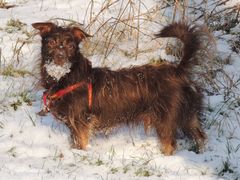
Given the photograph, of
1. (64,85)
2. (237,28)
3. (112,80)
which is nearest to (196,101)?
(112,80)

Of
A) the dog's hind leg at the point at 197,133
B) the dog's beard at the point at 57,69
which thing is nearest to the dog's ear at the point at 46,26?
the dog's beard at the point at 57,69

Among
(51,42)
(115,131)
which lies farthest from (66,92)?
(115,131)

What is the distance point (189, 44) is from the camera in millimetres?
4516

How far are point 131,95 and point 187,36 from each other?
2.35 ft

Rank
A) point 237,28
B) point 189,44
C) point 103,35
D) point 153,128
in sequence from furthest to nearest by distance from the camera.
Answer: point 237,28 → point 103,35 → point 153,128 → point 189,44

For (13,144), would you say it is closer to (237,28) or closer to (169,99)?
(169,99)

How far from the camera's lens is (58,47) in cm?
430

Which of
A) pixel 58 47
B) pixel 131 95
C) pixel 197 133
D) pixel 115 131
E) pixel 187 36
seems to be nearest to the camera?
pixel 58 47

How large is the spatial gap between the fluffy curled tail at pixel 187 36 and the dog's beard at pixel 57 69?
825mm

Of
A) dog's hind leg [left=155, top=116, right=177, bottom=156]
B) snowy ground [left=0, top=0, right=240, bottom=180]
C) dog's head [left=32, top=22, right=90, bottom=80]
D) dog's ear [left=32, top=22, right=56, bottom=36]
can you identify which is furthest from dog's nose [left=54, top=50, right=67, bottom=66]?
dog's hind leg [left=155, top=116, right=177, bottom=156]

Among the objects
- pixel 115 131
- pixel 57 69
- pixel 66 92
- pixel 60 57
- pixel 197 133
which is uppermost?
pixel 60 57

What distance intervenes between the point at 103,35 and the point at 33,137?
6.83ft

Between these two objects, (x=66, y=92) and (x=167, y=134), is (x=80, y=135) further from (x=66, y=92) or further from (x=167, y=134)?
(x=167, y=134)

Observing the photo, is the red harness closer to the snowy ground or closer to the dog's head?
the dog's head
